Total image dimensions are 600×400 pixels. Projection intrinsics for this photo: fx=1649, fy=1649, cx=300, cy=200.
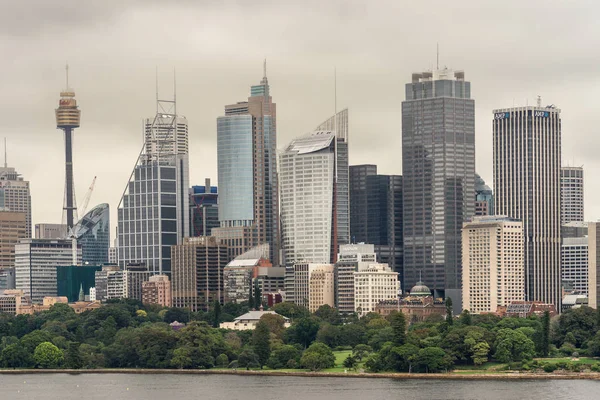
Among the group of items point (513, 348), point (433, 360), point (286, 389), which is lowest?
point (286, 389)

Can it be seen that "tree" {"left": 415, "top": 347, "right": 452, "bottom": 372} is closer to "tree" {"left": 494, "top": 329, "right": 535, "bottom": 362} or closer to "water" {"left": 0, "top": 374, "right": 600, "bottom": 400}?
"water" {"left": 0, "top": 374, "right": 600, "bottom": 400}

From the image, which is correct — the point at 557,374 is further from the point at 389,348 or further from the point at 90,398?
the point at 90,398

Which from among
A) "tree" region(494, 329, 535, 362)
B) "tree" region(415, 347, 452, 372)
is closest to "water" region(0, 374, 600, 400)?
"tree" region(415, 347, 452, 372)

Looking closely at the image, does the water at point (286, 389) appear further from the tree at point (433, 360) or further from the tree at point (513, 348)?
the tree at point (513, 348)

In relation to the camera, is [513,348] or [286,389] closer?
[286,389]

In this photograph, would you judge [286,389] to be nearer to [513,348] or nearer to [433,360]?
[433,360]

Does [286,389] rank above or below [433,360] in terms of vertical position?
below

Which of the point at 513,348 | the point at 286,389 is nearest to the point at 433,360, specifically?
the point at 513,348

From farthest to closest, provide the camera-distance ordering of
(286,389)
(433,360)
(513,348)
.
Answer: (513,348), (433,360), (286,389)
